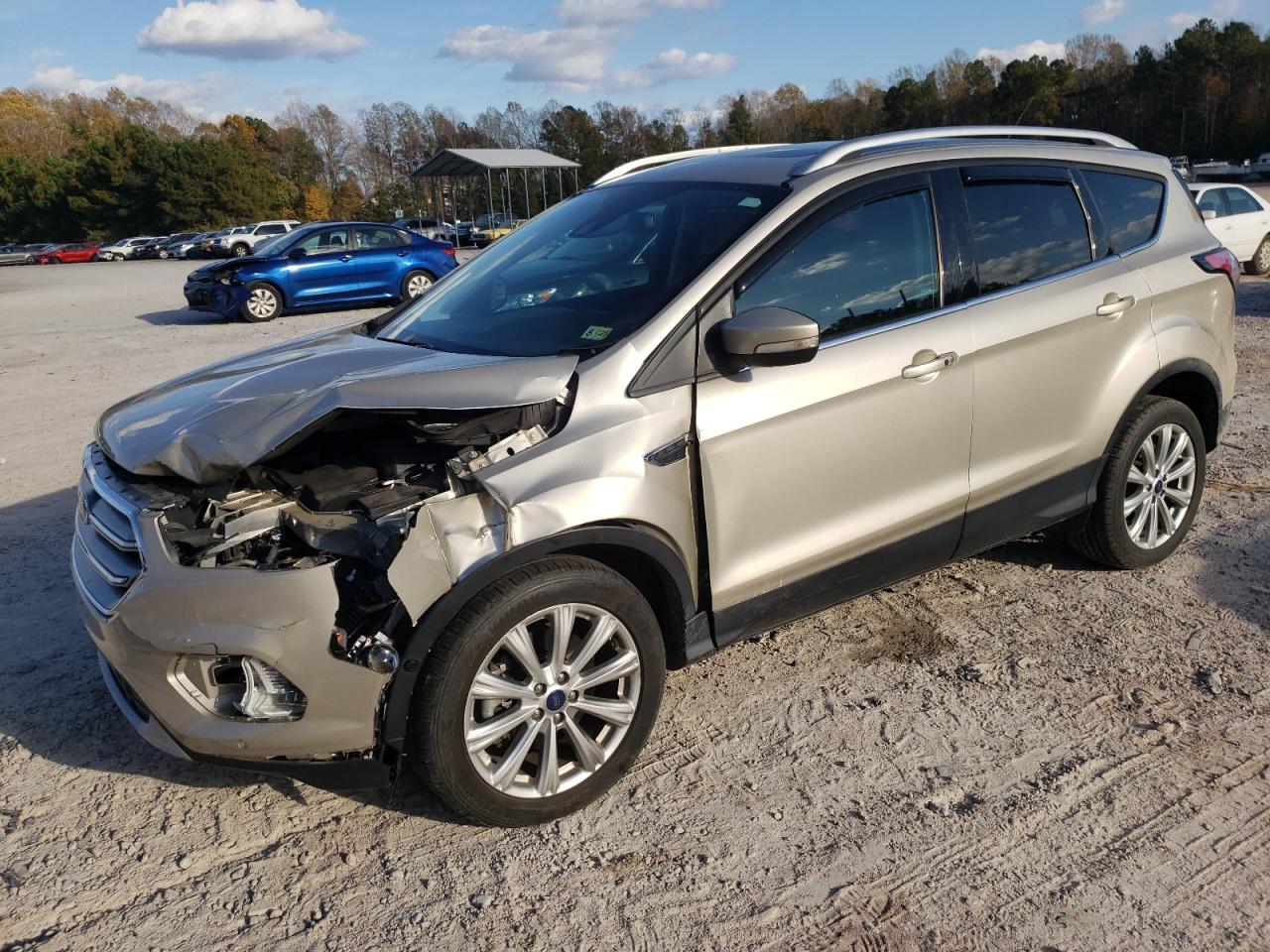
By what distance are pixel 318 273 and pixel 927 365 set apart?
14874 millimetres

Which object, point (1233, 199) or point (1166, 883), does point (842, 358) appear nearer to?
point (1166, 883)

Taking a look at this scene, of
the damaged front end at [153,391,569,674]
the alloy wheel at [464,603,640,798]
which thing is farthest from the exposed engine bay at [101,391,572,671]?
the alloy wheel at [464,603,640,798]

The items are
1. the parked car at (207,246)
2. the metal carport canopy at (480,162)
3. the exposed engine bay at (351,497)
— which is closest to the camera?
the exposed engine bay at (351,497)

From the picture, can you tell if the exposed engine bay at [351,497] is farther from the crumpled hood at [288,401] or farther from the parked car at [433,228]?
the parked car at [433,228]

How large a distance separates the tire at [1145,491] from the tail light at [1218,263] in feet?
2.13

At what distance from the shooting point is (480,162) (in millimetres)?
30781

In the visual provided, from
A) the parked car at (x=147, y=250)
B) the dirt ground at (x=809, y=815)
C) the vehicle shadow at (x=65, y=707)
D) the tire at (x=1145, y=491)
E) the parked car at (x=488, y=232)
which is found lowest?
the dirt ground at (x=809, y=815)

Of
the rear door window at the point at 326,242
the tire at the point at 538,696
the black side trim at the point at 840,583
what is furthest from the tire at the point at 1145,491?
the rear door window at the point at 326,242

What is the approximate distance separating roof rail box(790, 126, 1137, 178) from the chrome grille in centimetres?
251

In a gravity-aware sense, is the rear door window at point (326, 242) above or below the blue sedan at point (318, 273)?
above

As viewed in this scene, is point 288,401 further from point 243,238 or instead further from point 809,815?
point 243,238

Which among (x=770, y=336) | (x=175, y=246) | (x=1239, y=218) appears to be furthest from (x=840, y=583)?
(x=175, y=246)

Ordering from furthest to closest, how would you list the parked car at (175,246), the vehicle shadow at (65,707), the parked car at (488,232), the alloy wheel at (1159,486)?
the parked car at (175,246) < the parked car at (488,232) < the alloy wheel at (1159,486) < the vehicle shadow at (65,707)

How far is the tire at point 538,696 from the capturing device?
2.78m
